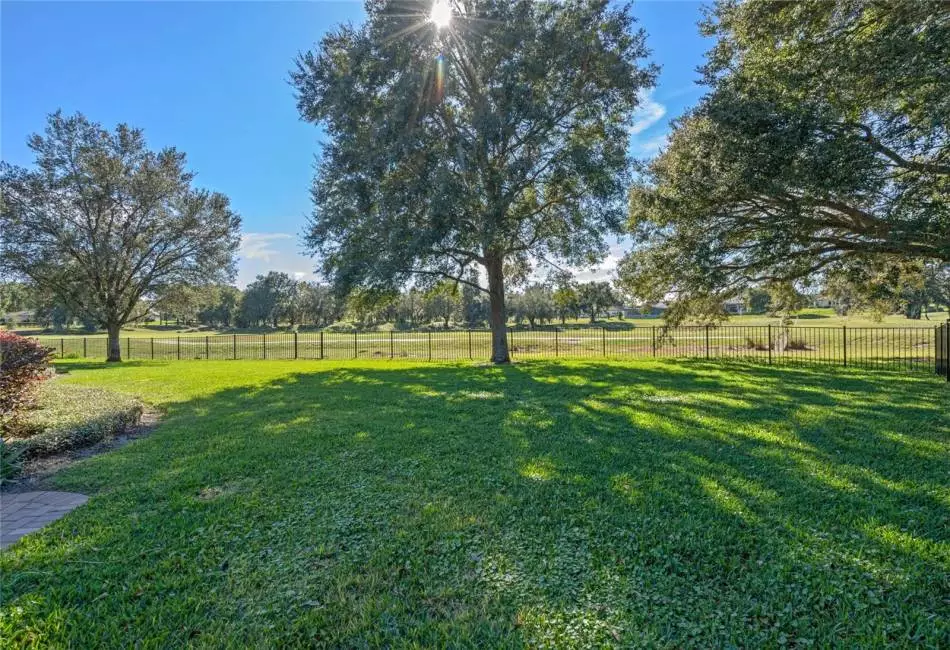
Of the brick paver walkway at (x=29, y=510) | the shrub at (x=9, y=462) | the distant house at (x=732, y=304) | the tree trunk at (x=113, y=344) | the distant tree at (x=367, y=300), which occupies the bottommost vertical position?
the brick paver walkway at (x=29, y=510)

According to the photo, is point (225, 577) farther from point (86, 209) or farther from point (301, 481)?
point (86, 209)

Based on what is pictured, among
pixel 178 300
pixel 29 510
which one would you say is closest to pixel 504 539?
pixel 29 510

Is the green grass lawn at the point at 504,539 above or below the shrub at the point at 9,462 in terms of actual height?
below

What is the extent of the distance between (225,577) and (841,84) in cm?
1140

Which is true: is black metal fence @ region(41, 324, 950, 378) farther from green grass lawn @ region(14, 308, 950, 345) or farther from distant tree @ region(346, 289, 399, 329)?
distant tree @ region(346, 289, 399, 329)

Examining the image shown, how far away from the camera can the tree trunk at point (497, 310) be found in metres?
14.9

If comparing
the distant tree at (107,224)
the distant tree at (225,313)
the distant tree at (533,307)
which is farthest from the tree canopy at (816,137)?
the distant tree at (225,313)

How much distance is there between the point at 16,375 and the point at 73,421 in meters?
0.88

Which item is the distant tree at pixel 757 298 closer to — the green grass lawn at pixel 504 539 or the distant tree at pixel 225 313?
the green grass lawn at pixel 504 539

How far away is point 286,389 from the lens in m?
9.41

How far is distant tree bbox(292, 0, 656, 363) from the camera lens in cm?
1242

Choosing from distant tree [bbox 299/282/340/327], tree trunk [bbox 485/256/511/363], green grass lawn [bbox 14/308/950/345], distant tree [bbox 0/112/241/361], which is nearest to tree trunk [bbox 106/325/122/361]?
distant tree [bbox 0/112/241/361]

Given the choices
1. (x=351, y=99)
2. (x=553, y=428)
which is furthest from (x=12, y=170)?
(x=553, y=428)

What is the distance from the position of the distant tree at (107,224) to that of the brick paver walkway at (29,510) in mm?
18539
